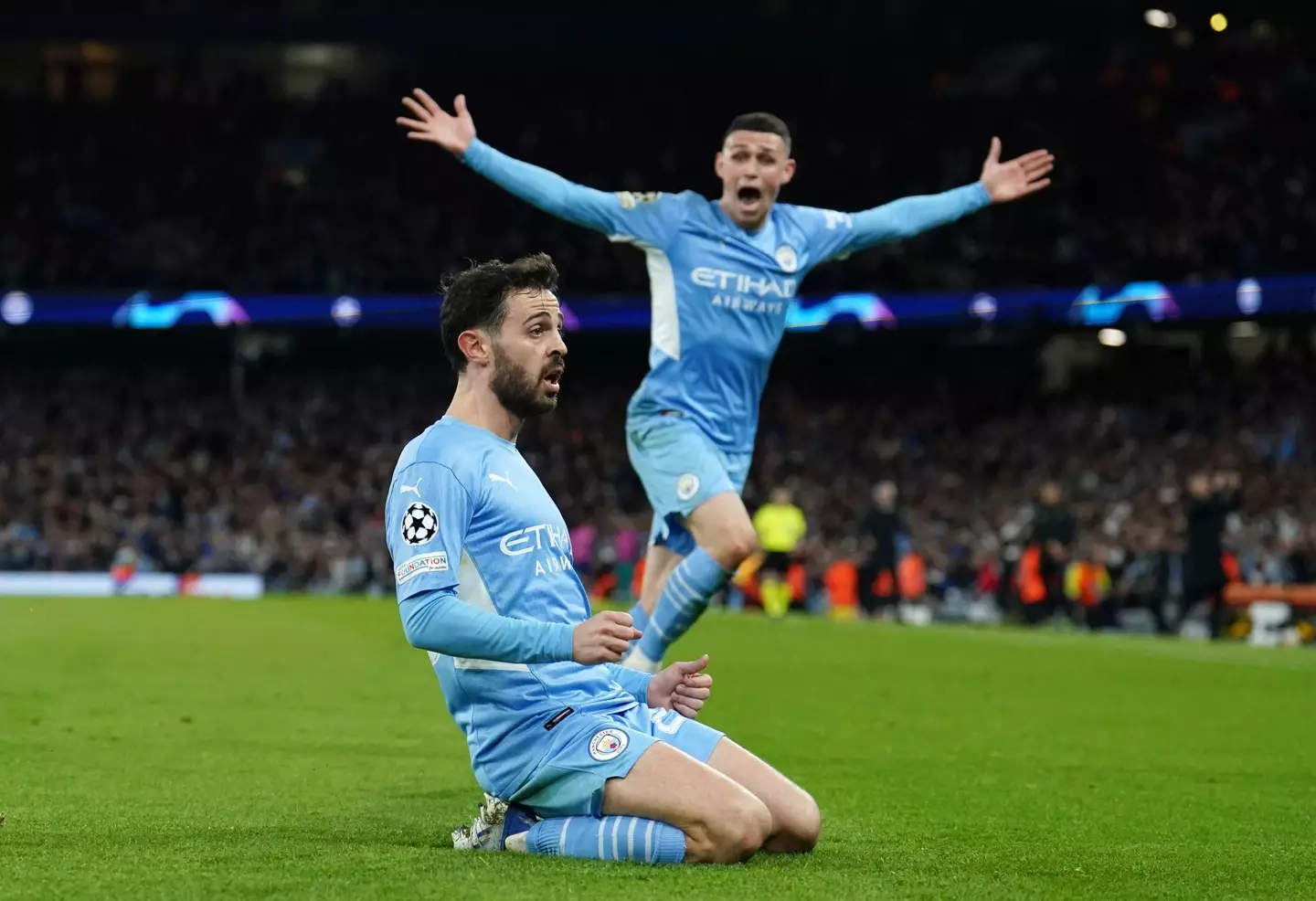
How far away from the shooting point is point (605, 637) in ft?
15.0

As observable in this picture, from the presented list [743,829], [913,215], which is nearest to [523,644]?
[743,829]

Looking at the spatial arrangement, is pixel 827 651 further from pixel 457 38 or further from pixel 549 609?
pixel 457 38

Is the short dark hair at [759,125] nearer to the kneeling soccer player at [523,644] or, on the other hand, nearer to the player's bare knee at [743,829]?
the kneeling soccer player at [523,644]

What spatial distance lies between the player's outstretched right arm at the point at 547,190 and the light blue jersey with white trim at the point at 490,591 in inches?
85.4

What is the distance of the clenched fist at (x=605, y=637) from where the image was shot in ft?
15.0

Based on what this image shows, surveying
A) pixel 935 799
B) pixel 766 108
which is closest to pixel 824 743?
pixel 935 799

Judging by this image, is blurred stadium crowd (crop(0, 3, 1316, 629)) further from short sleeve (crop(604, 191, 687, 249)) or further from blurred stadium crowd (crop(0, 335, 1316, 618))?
short sleeve (crop(604, 191, 687, 249))

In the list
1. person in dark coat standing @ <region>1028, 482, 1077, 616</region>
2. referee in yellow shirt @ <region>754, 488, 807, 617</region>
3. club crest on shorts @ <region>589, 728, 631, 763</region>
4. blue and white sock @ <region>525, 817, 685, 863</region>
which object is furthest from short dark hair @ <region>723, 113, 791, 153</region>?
referee in yellow shirt @ <region>754, 488, 807, 617</region>

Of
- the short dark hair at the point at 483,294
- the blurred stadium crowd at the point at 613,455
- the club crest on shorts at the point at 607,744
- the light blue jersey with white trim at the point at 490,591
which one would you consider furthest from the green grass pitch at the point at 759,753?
the blurred stadium crowd at the point at 613,455

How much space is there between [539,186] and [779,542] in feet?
58.1

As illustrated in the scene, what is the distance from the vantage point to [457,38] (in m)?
39.6

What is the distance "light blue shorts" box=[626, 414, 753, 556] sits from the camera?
26.6ft

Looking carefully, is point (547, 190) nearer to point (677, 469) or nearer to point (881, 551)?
point (677, 469)

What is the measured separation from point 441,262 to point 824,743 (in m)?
27.7
